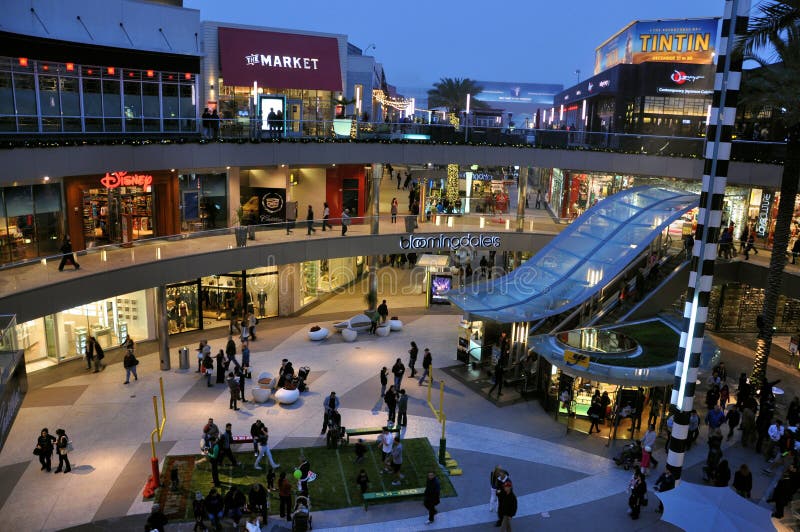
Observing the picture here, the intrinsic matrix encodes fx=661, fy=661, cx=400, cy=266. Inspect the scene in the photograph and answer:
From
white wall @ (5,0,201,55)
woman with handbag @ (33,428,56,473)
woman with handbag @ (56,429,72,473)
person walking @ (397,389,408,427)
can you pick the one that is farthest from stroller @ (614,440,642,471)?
white wall @ (5,0,201,55)

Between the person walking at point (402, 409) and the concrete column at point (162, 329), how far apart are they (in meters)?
10.1

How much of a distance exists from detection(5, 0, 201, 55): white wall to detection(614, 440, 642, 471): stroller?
83.2ft

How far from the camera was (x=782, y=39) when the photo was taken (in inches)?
896

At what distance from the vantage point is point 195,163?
27656mm

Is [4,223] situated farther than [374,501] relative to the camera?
Yes

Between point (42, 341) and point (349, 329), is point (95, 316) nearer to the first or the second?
point (42, 341)

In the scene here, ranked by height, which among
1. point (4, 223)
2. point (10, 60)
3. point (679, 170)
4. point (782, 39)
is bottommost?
point (4, 223)

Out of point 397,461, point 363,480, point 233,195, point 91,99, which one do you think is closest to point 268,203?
point 233,195

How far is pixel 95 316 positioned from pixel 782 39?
2775cm

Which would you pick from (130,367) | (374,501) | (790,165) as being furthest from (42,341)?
(790,165)

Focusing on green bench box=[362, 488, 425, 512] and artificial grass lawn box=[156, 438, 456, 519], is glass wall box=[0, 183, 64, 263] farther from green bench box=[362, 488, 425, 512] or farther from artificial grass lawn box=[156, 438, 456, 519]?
green bench box=[362, 488, 425, 512]

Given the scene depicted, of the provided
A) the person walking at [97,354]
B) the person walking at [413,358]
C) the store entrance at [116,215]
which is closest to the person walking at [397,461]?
the person walking at [413,358]

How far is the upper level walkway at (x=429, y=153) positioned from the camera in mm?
24938

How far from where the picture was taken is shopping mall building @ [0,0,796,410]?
24.8 metres
